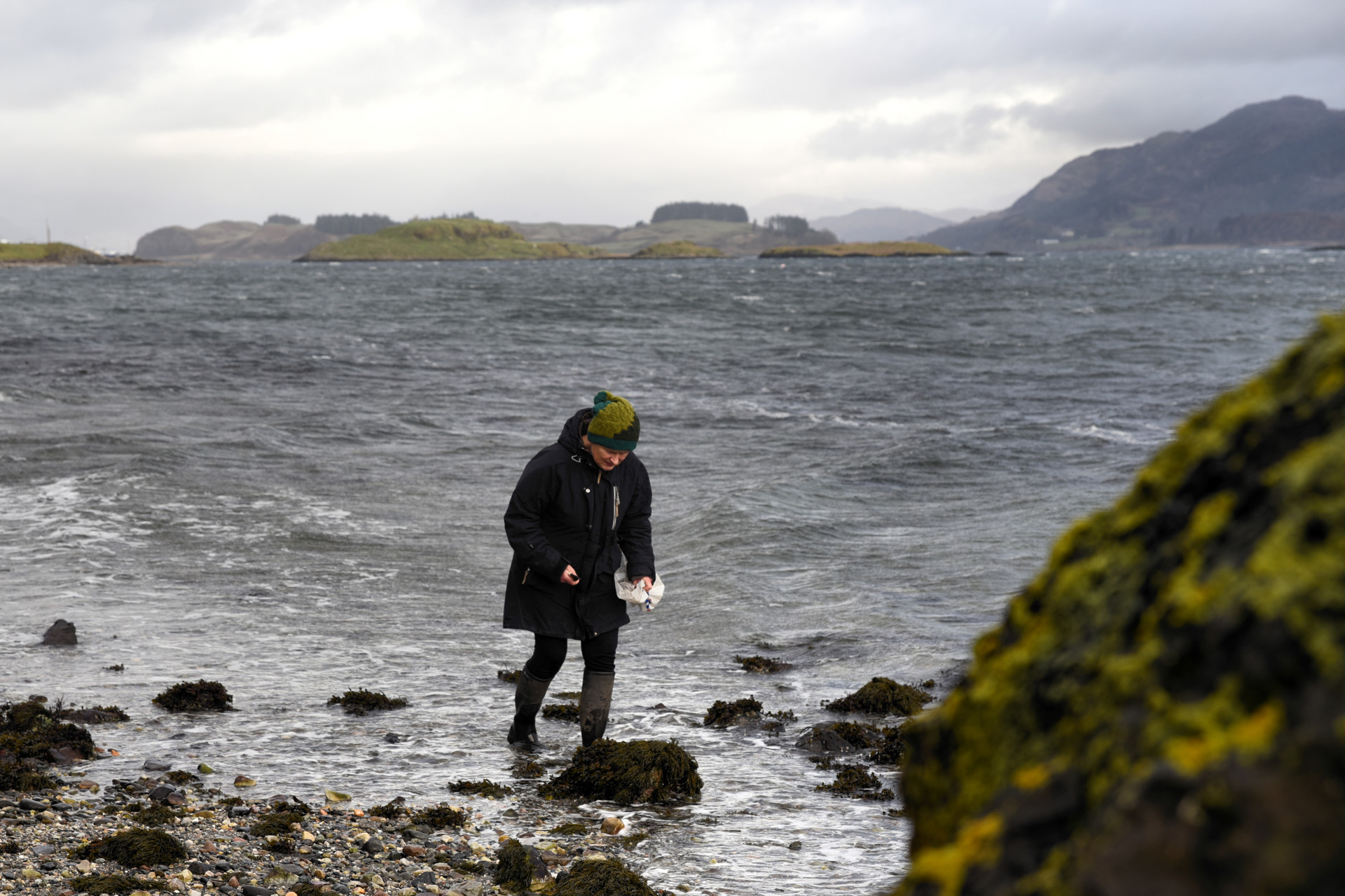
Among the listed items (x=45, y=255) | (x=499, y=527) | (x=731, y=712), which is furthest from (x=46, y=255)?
(x=731, y=712)

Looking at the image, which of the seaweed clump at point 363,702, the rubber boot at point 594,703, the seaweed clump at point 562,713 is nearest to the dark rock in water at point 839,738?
the rubber boot at point 594,703

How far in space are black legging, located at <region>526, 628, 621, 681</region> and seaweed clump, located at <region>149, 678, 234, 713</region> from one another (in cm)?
243

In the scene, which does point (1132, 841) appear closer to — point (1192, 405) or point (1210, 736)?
point (1210, 736)

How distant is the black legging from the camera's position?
22.7ft

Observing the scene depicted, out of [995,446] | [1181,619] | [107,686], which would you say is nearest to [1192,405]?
[995,446]

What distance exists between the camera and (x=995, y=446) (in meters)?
20.3

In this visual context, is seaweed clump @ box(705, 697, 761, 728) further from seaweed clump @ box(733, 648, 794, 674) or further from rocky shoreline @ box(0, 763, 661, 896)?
rocky shoreline @ box(0, 763, 661, 896)

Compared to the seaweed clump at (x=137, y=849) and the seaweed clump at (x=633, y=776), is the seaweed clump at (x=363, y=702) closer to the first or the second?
the seaweed clump at (x=633, y=776)

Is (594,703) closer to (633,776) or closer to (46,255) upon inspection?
(633,776)

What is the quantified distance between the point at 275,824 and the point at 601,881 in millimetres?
1889

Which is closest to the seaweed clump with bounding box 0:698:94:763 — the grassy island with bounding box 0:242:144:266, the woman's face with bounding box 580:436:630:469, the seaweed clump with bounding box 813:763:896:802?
the woman's face with bounding box 580:436:630:469

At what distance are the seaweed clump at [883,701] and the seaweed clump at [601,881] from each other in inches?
130

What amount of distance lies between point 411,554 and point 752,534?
4.44m

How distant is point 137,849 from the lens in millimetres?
5008
